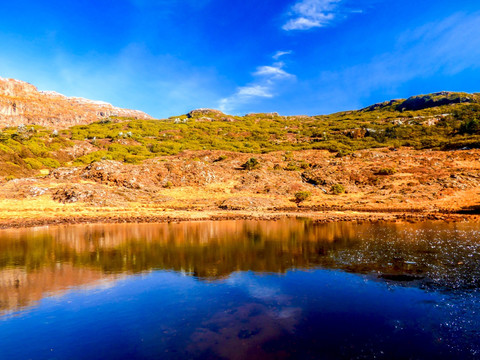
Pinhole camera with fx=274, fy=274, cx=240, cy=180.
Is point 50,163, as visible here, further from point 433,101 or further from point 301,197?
point 433,101

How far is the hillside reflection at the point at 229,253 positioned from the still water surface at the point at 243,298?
110 millimetres

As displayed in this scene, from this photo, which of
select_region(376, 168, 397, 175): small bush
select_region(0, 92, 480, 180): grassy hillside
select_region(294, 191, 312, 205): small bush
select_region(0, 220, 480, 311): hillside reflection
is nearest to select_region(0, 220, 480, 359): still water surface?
select_region(0, 220, 480, 311): hillside reflection

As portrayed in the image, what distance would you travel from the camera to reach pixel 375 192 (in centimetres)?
4334

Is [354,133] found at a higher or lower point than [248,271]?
higher

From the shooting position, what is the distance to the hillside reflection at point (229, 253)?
12721mm

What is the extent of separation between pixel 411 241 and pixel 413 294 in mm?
10069

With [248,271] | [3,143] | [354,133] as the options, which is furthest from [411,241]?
[3,143]

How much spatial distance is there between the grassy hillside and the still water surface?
46.1 meters

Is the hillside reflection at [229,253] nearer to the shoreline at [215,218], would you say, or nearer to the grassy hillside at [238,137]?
the shoreline at [215,218]

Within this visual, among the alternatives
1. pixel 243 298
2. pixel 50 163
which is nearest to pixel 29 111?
pixel 50 163

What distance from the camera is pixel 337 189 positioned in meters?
46.0

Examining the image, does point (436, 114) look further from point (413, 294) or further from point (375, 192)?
point (413, 294)

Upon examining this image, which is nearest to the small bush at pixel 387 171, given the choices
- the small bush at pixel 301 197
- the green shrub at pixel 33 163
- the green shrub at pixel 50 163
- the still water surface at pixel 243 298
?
the small bush at pixel 301 197

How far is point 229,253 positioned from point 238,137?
8137 cm
